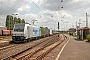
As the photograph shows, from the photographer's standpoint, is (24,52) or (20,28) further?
(20,28)

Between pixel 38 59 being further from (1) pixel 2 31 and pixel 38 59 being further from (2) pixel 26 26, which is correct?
(1) pixel 2 31

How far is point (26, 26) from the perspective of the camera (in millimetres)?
27078

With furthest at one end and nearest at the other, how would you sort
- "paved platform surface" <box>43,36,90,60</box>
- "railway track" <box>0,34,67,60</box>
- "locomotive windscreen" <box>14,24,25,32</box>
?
"locomotive windscreen" <box>14,24,25,32</box>
"paved platform surface" <box>43,36,90,60</box>
"railway track" <box>0,34,67,60</box>

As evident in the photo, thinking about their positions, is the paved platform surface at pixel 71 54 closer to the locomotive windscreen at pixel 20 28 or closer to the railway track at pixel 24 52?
the railway track at pixel 24 52

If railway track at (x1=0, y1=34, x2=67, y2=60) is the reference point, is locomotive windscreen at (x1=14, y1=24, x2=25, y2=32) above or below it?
above

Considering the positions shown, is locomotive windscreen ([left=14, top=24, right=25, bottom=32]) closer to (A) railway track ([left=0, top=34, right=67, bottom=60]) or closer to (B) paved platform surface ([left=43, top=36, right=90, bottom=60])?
(A) railway track ([left=0, top=34, right=67, bottom=60])

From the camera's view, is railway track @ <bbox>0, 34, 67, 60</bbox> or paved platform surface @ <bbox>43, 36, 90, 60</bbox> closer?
railway track @ <bbox>0, 34, 67, 60</bbox>

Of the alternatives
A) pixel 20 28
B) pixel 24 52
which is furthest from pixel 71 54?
pixel 20 28

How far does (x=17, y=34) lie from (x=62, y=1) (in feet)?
32.7

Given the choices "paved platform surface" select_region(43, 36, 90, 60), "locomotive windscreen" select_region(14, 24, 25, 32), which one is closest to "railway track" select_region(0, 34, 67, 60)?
"paved platform surface" select_region(43, 36, 90, 60)

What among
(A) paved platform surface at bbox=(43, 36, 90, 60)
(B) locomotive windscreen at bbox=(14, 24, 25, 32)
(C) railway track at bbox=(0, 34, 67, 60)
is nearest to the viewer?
(C) railway track at bbox=(0, 34, 67, 60)

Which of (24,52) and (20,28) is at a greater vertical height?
(20,28)

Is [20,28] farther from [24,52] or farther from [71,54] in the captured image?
[71,54]

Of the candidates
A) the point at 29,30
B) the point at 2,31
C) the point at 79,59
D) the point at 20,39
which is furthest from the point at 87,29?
the point at 2,31
